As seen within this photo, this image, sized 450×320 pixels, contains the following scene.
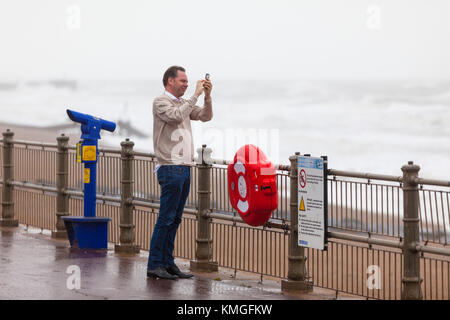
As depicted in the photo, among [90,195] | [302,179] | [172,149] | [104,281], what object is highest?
[172,149]

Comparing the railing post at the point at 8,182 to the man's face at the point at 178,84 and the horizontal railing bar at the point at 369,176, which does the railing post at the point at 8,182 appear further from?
the horizontal railing bar at the point at 369,176

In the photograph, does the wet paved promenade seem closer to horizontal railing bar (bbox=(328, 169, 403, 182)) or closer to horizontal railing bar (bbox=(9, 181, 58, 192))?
horizontal railing bar (bbox=(328, 169, 403, 182))

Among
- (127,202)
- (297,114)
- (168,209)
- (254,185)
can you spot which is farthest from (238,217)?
(297,114)

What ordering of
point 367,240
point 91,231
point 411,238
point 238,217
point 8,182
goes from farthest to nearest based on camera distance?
1. point 8,182
2. point 91,231
3. point 238,217
4. point 367,240
5. point 411,238

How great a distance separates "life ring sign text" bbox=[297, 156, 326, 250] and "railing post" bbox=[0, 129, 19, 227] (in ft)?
23.1

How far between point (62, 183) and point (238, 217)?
13.8 ft

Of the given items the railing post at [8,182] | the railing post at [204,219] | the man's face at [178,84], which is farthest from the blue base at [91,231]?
the railing post at [8,182]

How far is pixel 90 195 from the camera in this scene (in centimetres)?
1214

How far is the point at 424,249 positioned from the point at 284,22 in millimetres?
93453

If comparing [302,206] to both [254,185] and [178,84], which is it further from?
[178,84]

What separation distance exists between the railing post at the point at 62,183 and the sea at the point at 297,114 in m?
26.2

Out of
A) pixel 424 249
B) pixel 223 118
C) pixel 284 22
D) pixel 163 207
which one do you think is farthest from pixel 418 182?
pixel 284 22

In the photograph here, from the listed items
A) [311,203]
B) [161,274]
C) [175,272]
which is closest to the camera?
[311,203]

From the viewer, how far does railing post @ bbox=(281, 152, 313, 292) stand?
31.7ft
